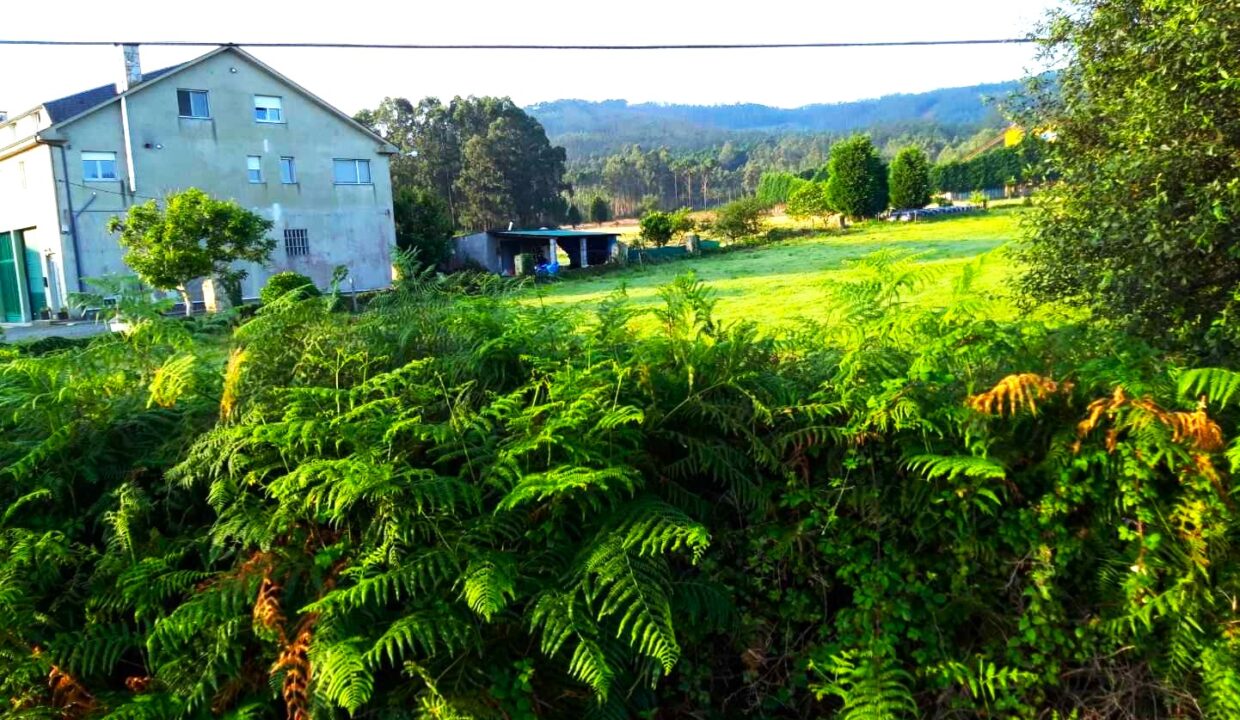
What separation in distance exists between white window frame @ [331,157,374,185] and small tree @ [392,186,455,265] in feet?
8.19

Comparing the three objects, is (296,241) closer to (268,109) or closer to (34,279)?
(268,109)

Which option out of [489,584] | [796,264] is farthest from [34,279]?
[489,584]

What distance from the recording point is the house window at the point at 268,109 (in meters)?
35.8

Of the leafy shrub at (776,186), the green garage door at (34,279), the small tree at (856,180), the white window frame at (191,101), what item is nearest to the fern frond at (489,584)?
the white window frame at (191,101)

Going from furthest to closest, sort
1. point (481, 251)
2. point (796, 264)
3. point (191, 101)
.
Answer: point (481, 251)
point (796, 264)
point (191, 101)

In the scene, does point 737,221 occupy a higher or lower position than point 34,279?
higher

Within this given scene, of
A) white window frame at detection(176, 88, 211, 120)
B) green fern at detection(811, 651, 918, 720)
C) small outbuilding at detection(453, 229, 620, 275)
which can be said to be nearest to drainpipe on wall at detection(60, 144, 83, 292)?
white window frame at detection(176, 88, 211, 120)

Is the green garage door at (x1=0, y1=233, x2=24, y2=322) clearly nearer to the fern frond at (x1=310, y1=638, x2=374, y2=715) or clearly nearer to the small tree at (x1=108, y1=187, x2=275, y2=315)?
the small tree at (x1=108, y1=187, x2=275, y2=315)

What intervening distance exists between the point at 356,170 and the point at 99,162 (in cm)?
1038

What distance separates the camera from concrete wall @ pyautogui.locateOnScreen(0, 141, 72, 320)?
3081cm

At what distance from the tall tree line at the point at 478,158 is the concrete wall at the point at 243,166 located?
35811mm

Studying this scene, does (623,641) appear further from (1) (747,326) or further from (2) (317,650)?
(1) (747,326)

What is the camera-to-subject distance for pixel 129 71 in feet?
106

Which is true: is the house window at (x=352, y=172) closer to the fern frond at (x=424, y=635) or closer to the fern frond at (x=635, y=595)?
the fern frond at (x=424, y=635)
